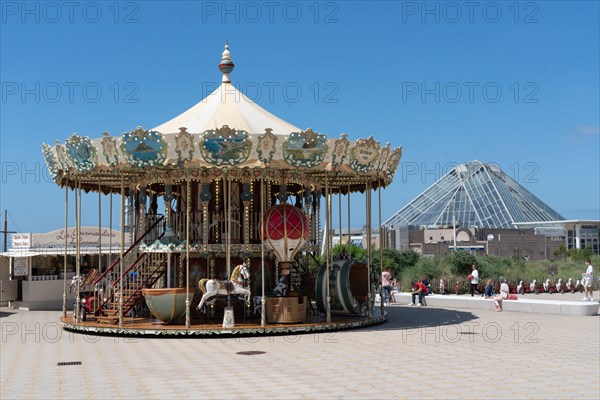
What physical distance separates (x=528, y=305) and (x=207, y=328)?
1334cm

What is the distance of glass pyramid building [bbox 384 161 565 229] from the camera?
10356 cm

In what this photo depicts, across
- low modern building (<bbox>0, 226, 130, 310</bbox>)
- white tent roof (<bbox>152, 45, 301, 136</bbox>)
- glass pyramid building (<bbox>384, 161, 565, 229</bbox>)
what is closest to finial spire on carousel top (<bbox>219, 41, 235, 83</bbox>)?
white tent roof (<bbox>152, 45, 301, 136</bbox>)

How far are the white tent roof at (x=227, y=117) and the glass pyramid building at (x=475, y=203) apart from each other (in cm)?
7807

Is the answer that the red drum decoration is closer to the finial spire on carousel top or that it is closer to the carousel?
the carousel

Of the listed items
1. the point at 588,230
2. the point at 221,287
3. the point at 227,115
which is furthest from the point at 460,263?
the point at 588,230

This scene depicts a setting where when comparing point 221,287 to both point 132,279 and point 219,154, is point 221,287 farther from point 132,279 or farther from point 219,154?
point 132,279

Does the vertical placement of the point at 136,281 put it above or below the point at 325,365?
above

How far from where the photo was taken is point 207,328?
18.1 meters

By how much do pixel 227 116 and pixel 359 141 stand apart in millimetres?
4957

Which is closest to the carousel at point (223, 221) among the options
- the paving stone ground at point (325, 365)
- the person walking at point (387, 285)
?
the paving stone ground at point (325, 365)

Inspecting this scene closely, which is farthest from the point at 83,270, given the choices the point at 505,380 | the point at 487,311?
the point at 505,380

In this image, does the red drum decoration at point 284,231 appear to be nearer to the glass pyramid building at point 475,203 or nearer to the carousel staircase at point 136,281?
the carousel staircase at point 136,281

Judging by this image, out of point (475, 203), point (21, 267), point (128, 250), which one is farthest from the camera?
point (475, 203)

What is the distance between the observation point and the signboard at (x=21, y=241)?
3177 cm
